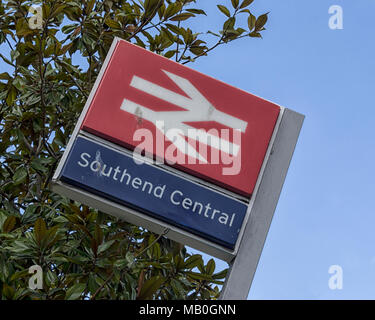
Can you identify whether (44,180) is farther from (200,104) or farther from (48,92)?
(200,104)

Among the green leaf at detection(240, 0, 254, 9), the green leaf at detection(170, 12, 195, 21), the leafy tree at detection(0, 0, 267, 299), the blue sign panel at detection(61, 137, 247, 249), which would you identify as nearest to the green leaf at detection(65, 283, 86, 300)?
the leafy tree at detection(0, 0, 267, 299)

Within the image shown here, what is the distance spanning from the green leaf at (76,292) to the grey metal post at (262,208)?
59.9 inches

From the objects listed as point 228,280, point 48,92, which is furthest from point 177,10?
point 228,280

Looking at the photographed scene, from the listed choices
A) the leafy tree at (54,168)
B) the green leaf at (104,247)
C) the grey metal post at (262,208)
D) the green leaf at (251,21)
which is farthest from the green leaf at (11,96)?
the grey metal post at (262,208)

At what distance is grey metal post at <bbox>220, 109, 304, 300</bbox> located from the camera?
10.1 ft

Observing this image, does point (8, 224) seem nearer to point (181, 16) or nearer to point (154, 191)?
point (154, 191)

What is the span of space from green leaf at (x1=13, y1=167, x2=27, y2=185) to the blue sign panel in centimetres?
210

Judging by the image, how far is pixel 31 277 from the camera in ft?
14.1

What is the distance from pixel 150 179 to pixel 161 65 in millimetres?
826

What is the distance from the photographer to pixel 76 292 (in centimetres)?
415

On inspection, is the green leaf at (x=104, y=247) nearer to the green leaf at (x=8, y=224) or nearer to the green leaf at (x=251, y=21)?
the green leaf at (x=8, y=224)

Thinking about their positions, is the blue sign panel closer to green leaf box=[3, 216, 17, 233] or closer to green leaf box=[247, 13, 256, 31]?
green leaf box=[3, 216, 17, 233]

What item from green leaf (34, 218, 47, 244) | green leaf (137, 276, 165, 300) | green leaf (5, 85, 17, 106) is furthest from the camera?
A: green leaf (5, 85, 17, 106)

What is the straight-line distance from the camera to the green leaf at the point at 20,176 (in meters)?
5.07
